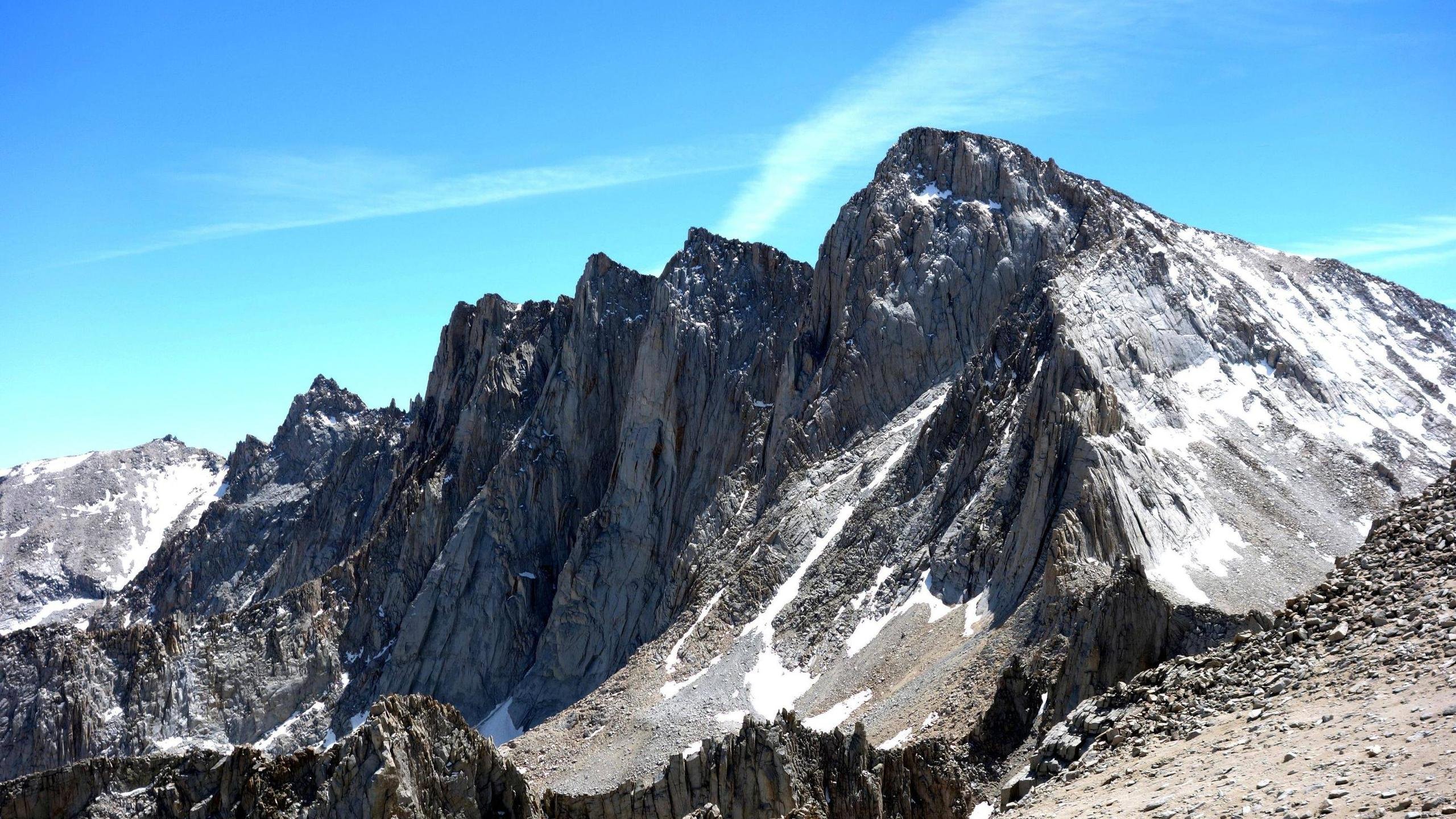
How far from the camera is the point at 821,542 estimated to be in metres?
93.0

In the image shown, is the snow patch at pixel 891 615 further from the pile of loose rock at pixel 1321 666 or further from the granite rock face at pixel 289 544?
the granite rock face at pixel 289 544

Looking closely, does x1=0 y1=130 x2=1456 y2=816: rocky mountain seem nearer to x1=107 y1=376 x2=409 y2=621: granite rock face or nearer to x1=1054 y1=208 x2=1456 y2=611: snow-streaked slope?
x1=1054 y1=208 x2=1456 y2=611: snow-streaked slope

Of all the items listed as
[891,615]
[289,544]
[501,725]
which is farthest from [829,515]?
[289,544]

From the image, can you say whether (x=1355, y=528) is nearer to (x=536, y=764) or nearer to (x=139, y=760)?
(x=536, y=764)

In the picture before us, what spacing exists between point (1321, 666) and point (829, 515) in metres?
74.6

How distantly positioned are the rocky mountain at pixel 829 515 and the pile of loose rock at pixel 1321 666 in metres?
20.4

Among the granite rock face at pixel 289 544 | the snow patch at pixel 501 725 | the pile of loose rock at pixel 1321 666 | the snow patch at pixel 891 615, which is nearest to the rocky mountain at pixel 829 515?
the snow patch at pixel 891 615

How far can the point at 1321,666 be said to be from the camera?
Answer: 2047 centimetres

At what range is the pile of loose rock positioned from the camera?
62.5 ft

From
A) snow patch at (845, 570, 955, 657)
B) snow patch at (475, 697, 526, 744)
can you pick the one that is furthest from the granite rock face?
snow patch at (845, 570, 955, 657)

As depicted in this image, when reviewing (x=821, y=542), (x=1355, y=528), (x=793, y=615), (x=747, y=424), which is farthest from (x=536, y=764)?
(x=1355, y=528)

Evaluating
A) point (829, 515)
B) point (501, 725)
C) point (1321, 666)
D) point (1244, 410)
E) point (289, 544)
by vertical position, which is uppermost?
point (289, 544)

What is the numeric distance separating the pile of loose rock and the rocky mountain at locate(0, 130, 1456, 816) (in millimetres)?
20426

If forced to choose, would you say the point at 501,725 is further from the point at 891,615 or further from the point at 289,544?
the point at 289,544
